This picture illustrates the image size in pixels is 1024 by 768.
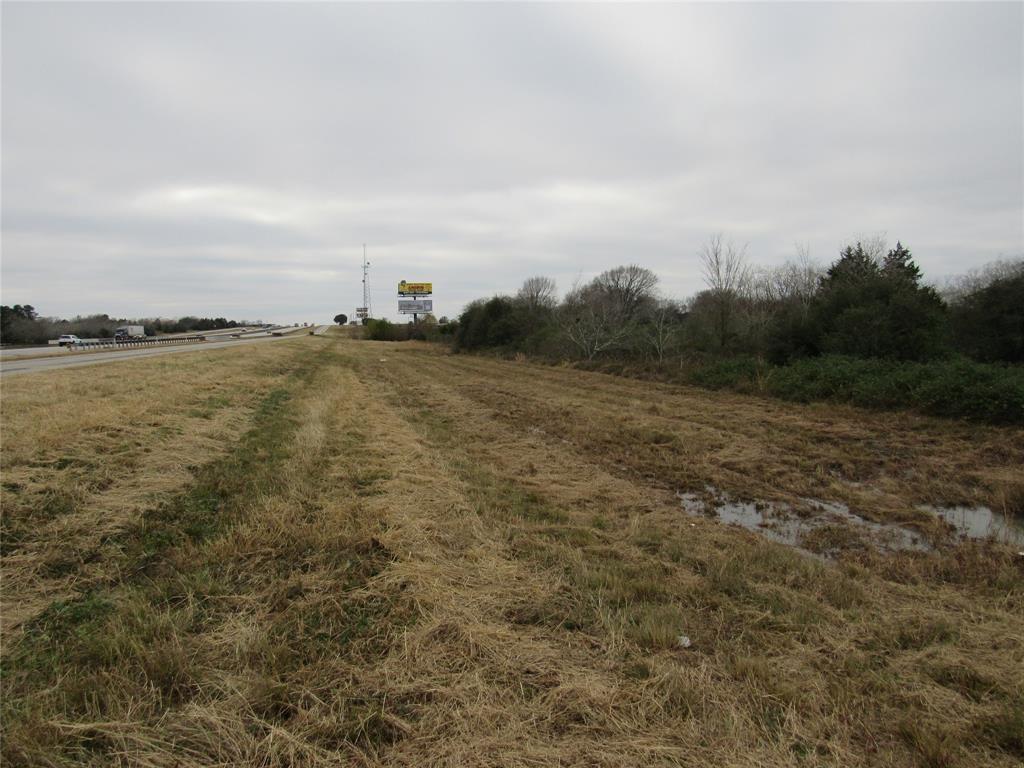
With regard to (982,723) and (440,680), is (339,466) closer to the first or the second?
(440,680)

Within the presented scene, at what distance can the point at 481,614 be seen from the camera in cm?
348

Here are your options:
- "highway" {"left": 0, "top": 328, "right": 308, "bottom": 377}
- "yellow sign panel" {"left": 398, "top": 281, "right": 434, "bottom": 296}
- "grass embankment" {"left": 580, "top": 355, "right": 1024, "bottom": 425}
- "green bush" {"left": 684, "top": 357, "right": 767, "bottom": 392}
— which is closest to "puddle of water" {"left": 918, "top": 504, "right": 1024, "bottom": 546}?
"grass embankment" {"left": 580, "top": 355, "right": 1024, "bottom": 425}

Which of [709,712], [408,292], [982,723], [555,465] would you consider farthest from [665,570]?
[408,292]

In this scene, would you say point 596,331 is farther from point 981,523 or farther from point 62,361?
point 62,361

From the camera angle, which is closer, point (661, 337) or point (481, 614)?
point (481, 614)

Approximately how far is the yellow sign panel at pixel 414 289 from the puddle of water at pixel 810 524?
109113 millimetres

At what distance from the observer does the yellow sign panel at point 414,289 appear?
11062 cm

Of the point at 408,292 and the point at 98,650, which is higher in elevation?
the point at 408,292

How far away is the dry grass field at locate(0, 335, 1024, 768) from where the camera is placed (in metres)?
2.38

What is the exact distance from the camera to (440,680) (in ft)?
9.20

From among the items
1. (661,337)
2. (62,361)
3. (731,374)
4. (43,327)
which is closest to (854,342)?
(731,374)

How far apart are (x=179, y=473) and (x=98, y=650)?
4.08m

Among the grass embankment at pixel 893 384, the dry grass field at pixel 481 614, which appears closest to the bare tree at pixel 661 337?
the grass embankment at pixel 893 384

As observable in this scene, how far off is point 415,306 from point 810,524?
4071 inches
